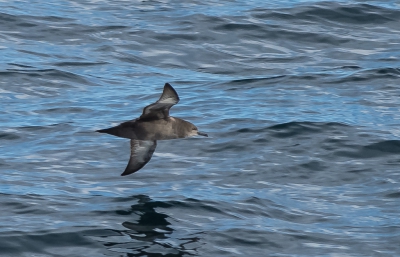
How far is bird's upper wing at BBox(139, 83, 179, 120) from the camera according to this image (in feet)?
31.8

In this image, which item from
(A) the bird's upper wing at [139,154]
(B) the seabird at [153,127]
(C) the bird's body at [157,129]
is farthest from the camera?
(A) the bird's upper wing at [139,154]

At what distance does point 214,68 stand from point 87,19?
14.6 ft

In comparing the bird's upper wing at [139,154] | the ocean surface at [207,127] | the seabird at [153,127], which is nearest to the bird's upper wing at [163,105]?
the seabird at [153,127]

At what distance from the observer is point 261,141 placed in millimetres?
12758

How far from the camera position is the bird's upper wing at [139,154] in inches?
437

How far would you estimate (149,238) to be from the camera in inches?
368

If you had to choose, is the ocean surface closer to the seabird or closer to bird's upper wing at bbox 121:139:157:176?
bird's upper wing at bbox 121:139:157:176

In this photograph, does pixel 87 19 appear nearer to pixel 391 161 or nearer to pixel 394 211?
pixel 391 161

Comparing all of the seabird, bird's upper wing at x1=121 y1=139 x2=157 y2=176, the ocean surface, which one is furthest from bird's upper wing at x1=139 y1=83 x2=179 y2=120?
the ocean surface

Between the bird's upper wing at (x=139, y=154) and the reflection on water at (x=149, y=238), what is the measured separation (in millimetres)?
853

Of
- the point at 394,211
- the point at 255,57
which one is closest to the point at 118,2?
the point at 255,57

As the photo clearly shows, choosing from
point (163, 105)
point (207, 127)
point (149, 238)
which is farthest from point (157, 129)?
point (207, 127)

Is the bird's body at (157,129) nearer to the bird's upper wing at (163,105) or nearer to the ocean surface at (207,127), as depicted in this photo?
the bird's upper wing at (163,105)

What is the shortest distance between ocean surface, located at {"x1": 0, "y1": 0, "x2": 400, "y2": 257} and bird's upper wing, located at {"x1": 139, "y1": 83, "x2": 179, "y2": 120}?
993 millimetres
